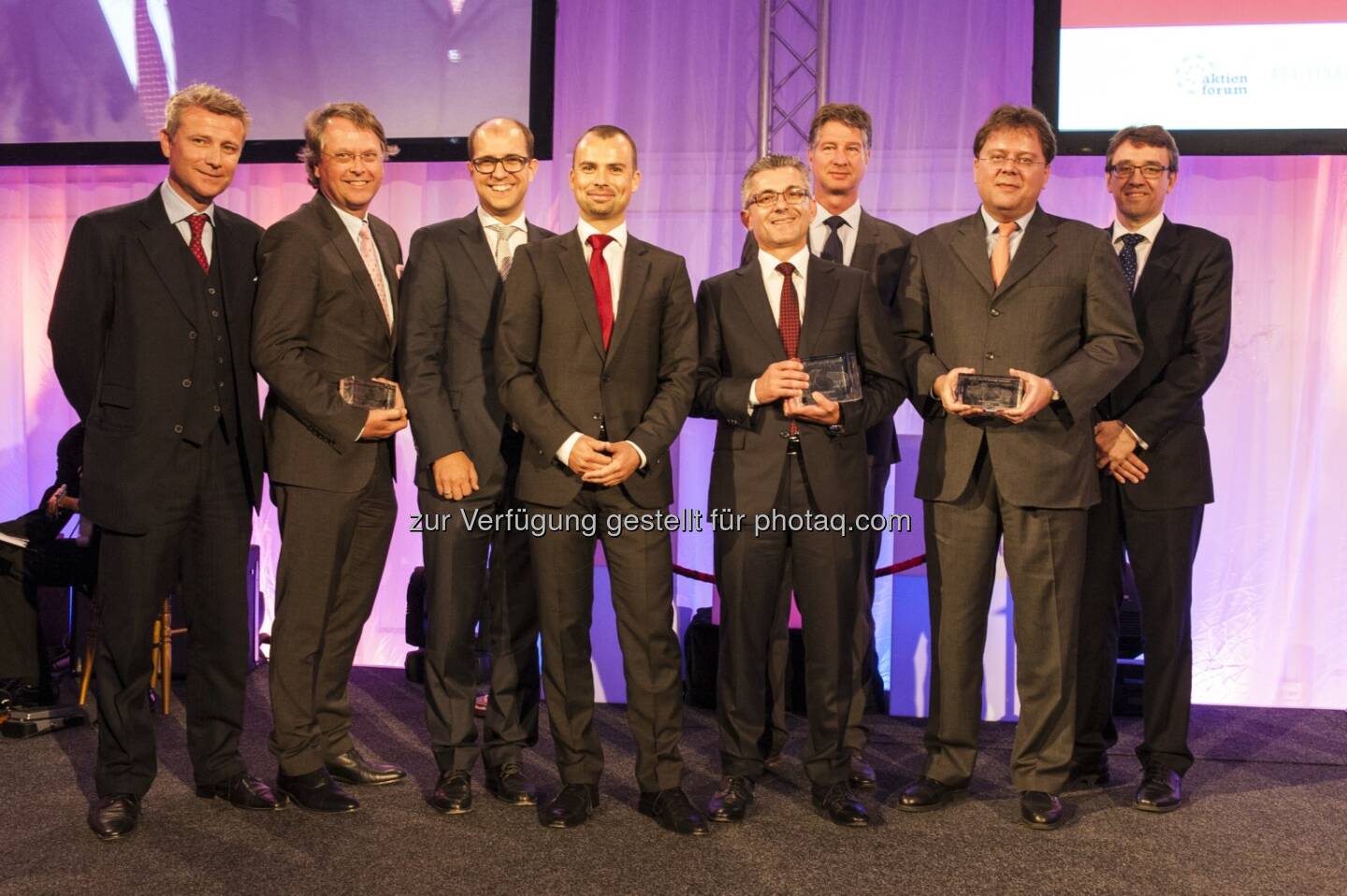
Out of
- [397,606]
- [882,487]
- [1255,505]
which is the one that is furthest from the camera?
[397,606]

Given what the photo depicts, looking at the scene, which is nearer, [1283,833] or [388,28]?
[1283,833]

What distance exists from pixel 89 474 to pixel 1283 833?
133 inches

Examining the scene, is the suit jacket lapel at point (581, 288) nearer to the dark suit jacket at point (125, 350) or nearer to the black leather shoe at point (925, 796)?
the dark suit jacket at point (125, 350)

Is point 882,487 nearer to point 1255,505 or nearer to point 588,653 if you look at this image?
point 588,653

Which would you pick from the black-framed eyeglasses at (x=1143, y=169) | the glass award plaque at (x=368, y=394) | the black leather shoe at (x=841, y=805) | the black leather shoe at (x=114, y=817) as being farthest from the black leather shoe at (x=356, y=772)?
the black-framed eyeglasses at (x=1143, y=169)

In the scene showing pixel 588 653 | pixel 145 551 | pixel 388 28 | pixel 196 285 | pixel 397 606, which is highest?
pixel 388 28

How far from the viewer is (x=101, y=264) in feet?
10.2

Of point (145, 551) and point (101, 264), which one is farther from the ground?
point (101, 264)

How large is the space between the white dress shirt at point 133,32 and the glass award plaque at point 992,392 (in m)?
4.25

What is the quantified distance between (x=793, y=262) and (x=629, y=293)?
494mm

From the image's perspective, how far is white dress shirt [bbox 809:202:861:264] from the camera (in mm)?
3770

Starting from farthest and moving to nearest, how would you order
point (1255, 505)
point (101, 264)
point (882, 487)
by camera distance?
point (1255, 505) → point (882, 487) → point (101, 264)

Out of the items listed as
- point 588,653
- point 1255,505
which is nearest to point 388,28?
point 588,653

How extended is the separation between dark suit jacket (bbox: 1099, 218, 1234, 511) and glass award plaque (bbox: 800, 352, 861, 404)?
0.90 meters
